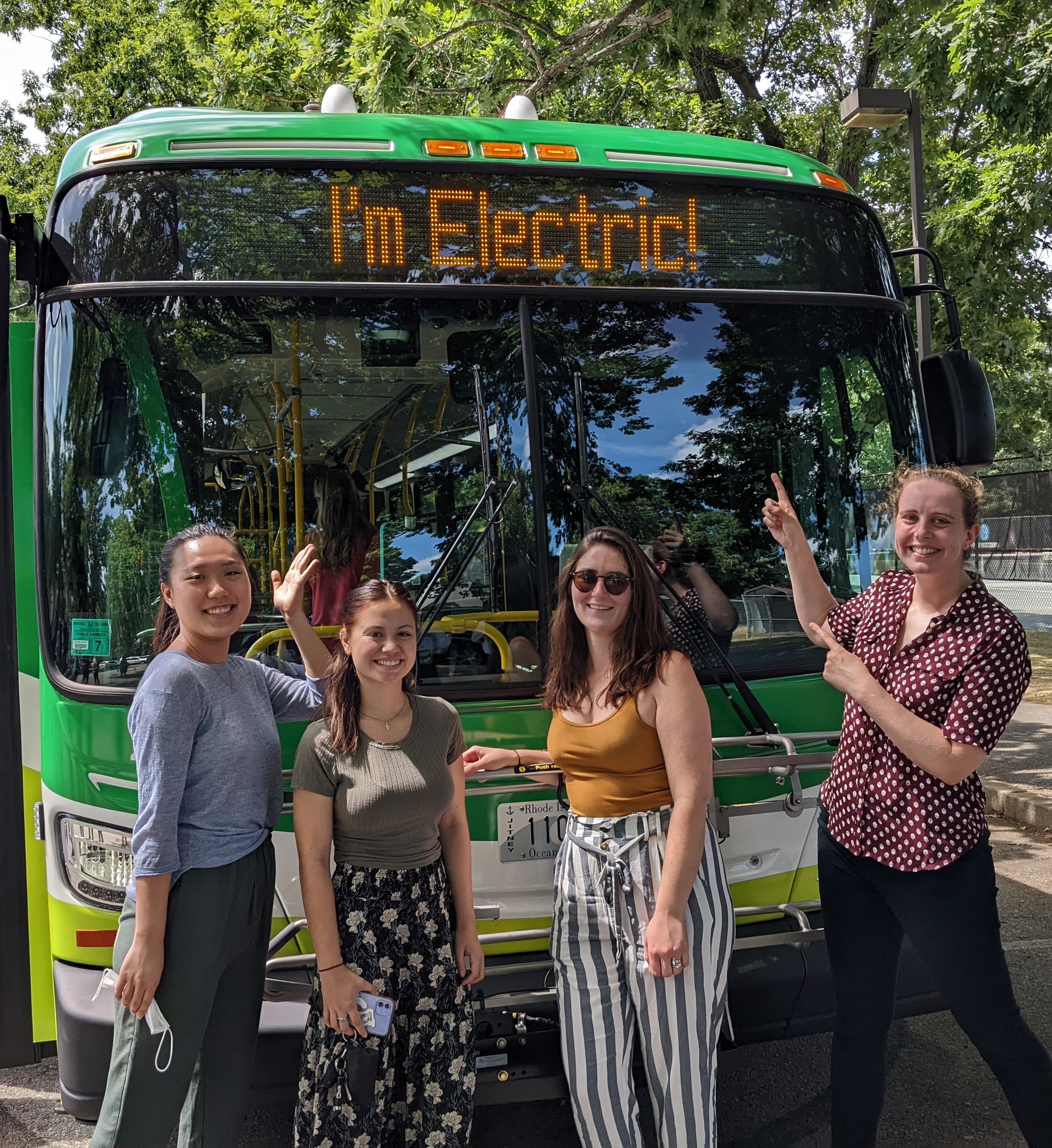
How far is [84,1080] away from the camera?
2.85m

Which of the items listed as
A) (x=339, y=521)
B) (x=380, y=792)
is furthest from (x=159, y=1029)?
(x=339, y=521)

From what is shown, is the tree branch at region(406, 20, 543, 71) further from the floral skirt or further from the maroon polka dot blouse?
the floral skirt

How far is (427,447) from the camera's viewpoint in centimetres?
320

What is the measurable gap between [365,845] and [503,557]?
96 centimetres

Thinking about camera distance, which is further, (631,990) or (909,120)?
(909,120)

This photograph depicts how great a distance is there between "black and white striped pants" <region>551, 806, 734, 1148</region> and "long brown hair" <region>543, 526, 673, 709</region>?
12.7 inches

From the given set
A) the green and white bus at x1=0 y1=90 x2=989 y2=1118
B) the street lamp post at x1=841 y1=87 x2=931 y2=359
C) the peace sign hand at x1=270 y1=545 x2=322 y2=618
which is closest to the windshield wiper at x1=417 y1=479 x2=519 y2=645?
the green and white bus at x1=0 y1=90 x2=989 y2=1118

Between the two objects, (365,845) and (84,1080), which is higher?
(365,845)

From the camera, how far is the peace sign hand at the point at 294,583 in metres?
2.89

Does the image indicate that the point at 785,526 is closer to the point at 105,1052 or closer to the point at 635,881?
the point at 635,881

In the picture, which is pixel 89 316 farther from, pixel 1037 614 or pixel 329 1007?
pixel 1037 614

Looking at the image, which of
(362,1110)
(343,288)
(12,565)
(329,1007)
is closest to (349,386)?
(343,288)

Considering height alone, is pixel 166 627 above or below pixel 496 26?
below

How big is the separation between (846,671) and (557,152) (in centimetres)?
186
